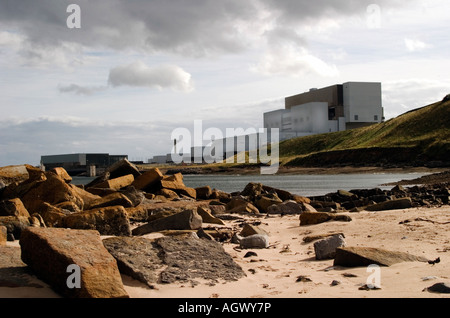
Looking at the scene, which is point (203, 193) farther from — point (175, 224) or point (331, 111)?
point (331, 111)

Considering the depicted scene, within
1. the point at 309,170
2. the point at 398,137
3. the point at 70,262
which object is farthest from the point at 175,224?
the point at 398,137

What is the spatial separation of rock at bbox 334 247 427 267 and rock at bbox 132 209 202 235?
4339 mm

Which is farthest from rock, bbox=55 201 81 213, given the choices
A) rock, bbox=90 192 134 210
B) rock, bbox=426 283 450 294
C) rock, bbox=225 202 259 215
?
rock, bbox=426 283 450 294

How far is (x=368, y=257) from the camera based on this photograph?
8031 millimetres

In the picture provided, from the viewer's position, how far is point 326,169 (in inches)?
4119

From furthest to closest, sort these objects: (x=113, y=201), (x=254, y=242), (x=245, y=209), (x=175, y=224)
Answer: (x=245, y=209)
(x=113, y=201)
(x=175, y=224)
(x=254, y=242)

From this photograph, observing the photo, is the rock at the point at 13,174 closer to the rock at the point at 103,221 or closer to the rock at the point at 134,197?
the rock at the point at 134,197

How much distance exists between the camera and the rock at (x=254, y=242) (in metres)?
10.7

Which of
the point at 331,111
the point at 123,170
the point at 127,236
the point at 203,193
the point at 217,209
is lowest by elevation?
the point at 217,209

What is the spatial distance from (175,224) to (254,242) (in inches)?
81.8

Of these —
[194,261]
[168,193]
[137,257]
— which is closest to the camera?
[137,257]

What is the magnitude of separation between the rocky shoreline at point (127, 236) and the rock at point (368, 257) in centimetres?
2

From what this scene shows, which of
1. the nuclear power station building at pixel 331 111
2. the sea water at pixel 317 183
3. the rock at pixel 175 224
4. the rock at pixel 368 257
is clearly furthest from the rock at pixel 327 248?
the nuclear power station building at pixel 331 111
